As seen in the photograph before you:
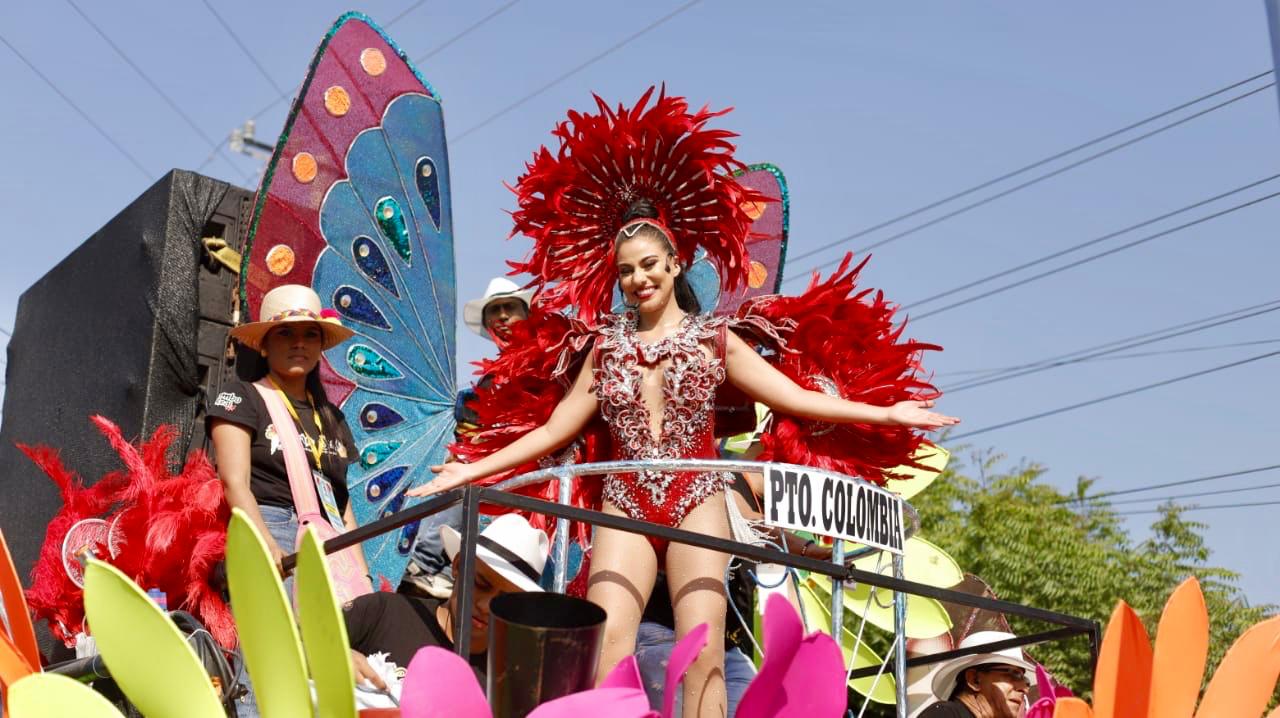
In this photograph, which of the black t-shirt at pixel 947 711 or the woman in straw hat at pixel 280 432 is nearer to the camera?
the woman in straw hat at pixel 280 432

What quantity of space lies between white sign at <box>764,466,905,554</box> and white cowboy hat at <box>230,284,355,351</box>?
2.01 metres

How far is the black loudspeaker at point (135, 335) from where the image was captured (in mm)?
5090

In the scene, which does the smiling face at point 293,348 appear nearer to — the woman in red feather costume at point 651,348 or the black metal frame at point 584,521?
the woman in red feather costume at point 651,348

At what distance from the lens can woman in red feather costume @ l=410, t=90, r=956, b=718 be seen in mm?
3297

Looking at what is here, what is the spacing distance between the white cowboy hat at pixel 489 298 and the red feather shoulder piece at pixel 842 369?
1.76m

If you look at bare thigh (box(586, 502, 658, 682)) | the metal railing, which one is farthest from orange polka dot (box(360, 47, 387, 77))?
bare thigh (box(586, 502, 658, 682))

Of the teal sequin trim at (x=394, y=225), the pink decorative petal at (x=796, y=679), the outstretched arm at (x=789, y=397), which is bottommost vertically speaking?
the pink decorative petal at (x=796, y=679)

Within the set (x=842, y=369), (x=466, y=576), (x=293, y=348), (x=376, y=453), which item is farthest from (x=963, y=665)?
(x=466, y=576)

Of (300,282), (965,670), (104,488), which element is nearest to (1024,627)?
(965,670)

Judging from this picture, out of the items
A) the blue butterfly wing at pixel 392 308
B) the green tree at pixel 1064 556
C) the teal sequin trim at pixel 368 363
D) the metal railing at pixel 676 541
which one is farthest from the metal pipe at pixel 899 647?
the green tree at pixel 1064 556

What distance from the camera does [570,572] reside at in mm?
4949

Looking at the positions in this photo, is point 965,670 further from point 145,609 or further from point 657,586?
point 145,609

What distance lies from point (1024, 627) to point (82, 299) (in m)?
10.0

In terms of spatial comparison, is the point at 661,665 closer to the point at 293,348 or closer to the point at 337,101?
the point at 293,348
